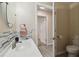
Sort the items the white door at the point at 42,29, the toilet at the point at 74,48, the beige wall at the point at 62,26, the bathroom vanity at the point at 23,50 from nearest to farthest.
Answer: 1. the bathroom vanity at the point at 23,50
2. the white door at the point at 42,29
3. the beige wall at the point at 62,26
4. the toilet at the point at 74,48

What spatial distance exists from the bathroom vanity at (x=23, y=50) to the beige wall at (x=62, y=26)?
83cm

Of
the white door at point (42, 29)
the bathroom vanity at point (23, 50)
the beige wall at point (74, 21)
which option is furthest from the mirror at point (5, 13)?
the beige wall at point (74, 21)

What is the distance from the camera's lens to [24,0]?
4.22 feet

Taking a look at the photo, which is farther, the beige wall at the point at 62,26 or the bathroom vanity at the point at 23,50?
the beige wall at the point at 62,26

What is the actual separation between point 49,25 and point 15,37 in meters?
0.72

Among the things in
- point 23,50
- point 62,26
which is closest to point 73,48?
point 62,26

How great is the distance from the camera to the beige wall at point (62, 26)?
191 centimetres

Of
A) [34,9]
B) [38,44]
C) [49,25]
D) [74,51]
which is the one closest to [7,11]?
[34,9]

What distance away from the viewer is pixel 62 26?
2.00 m

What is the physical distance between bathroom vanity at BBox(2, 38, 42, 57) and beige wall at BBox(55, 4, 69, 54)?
829 mm

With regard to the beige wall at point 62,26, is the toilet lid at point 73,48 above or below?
below

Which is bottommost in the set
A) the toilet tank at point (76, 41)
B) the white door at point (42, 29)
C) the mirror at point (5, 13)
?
the toilet tank at point (76, 41)

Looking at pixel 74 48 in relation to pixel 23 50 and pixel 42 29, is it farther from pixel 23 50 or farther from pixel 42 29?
pixel 23 50

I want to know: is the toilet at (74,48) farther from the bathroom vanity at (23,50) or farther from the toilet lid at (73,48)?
the bathroom vanity at (23,50)
